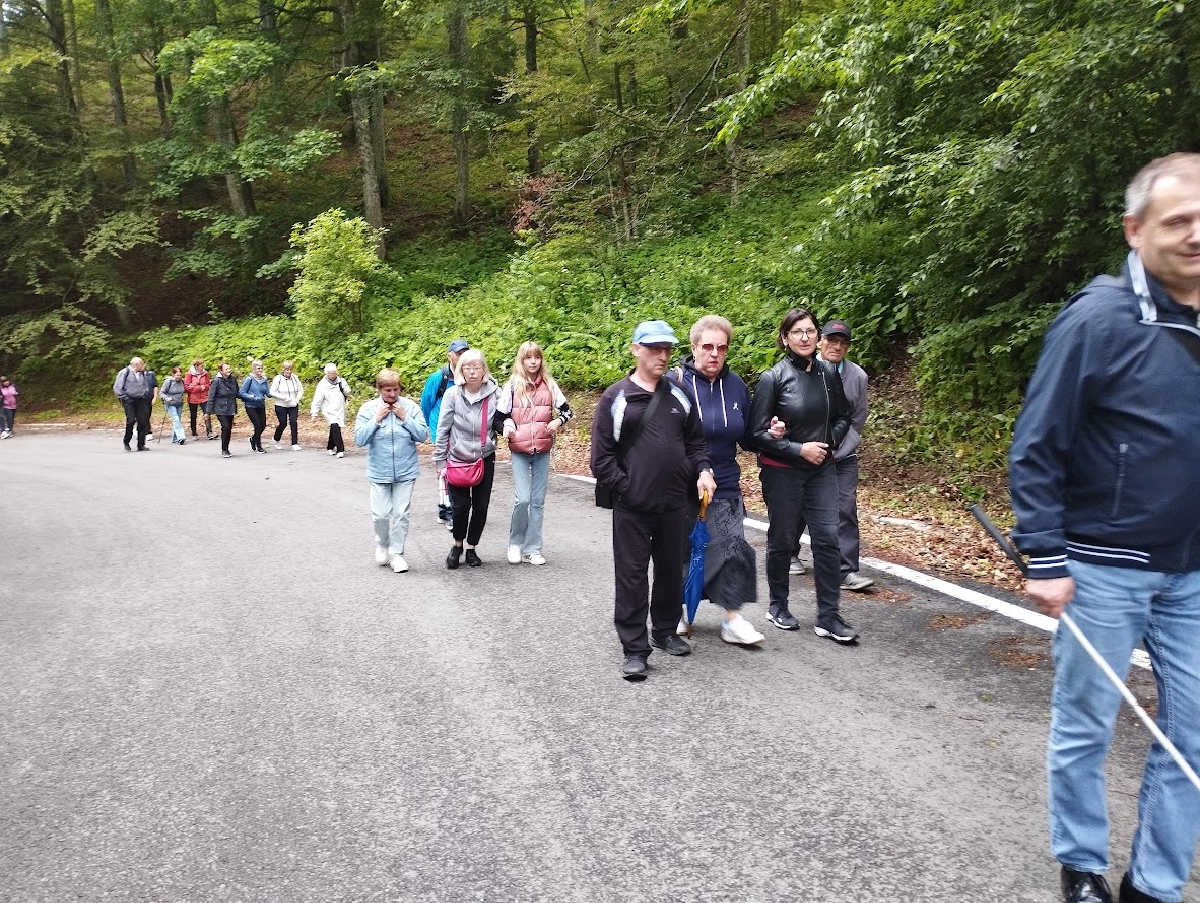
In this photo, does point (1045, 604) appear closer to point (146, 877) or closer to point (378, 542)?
point (146, 877)

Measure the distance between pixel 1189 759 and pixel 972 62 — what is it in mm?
7754

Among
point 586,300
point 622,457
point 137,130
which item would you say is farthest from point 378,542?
point 137,130

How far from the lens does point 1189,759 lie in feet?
9.33

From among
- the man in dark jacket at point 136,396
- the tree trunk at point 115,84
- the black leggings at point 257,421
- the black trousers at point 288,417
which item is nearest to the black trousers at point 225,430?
the black leggings at point 257,421

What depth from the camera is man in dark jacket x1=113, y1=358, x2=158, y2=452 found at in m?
19.3

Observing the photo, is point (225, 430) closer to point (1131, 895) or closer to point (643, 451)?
point (643, 451)

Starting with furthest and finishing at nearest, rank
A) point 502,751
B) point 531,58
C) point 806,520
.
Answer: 1. point 531,58
2. point 806,520
3. point 502,751

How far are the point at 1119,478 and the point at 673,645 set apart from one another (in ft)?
10.9

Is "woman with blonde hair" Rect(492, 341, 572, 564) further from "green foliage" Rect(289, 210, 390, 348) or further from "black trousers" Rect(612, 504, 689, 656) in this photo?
"green foliage" Rect(289, 210, 390, 348)

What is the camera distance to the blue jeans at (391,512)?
8.20m

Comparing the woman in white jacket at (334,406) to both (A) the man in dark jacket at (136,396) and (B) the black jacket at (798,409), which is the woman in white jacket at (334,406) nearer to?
(A) the man in dark jacket at (136,396)

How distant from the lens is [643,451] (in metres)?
5.34

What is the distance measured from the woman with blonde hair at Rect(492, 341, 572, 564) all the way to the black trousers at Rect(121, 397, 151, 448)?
1456 centimetres

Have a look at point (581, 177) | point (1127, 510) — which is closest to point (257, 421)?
point (581, 177)
